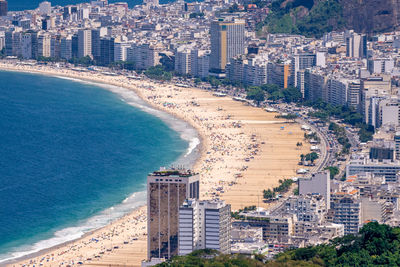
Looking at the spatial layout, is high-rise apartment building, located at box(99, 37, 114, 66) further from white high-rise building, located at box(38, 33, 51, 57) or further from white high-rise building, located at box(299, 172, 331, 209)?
white high-rise building, located at box(299, 172, 331, 209)

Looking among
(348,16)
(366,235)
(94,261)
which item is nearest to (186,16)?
(348,16)

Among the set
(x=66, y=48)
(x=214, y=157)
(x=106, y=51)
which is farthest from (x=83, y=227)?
A: (x=66, y=48)

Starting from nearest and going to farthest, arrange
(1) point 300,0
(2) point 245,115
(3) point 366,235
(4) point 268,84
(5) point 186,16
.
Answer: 1. (3) point 366,235
2. (2) point 245,115
3. (4) point 268,84
4. (1) point 300,0
5. (5) point 186,16

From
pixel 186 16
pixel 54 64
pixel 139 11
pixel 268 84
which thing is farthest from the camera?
pixel 139 11

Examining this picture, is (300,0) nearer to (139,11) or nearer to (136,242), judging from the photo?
(139,11)

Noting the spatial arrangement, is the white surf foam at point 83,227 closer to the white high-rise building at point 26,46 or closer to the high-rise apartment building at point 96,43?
the high-rise apartment building at point 96,43

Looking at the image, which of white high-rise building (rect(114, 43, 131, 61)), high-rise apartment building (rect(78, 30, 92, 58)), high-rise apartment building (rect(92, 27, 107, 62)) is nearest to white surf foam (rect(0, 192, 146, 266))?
white high-rise building (rect(114, 43, 131, 61))
